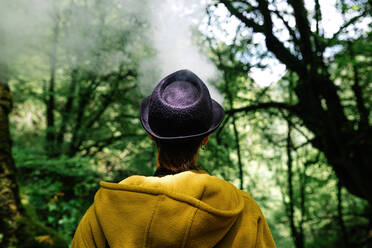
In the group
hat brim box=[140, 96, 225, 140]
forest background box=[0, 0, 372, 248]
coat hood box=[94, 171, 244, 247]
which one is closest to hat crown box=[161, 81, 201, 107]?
hat brim box=[140, 96, 225, 140]

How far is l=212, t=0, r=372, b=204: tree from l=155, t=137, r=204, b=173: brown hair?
2.57m

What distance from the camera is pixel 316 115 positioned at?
3537 mm

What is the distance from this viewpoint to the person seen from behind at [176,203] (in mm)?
948

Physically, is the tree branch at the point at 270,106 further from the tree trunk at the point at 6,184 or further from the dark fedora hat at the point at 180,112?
the tree trunk at the point at 6,184

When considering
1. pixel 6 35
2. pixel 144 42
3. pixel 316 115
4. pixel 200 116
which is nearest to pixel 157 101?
pixel 200 116

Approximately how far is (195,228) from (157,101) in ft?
2.11

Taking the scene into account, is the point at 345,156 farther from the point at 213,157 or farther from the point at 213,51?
the point at 213,51

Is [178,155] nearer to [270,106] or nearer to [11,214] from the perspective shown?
[11,214]

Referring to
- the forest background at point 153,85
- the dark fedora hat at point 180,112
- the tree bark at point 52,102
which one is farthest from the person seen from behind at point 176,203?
the tree bark at point 52,102

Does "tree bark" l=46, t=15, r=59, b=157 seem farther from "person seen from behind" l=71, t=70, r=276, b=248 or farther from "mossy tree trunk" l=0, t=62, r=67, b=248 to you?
"person seen from behind" l=71, t=70, r=276, b=248

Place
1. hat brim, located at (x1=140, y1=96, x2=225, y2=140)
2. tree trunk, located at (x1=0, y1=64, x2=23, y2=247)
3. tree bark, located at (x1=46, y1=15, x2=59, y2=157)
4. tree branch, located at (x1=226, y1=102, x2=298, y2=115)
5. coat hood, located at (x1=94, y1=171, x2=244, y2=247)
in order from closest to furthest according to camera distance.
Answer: coat hood, located at (x1=94, y1=171, x2=244, y2=247) → hat brim, located at (x1=140, y1=96, x2=225, y2=140) → tree trunk, located at (x1=0, y1=64, x2=23, y2=247) → tree branch, located at (x1=226, y1=102, x2=298, y2=115) → tree bark, located at (x1=46, y1=15, x2=59, y2=157)

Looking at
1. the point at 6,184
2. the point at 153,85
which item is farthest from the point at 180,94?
the point at 153,85

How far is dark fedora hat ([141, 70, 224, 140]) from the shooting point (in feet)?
3.80

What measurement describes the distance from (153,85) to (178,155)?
13.0ft
